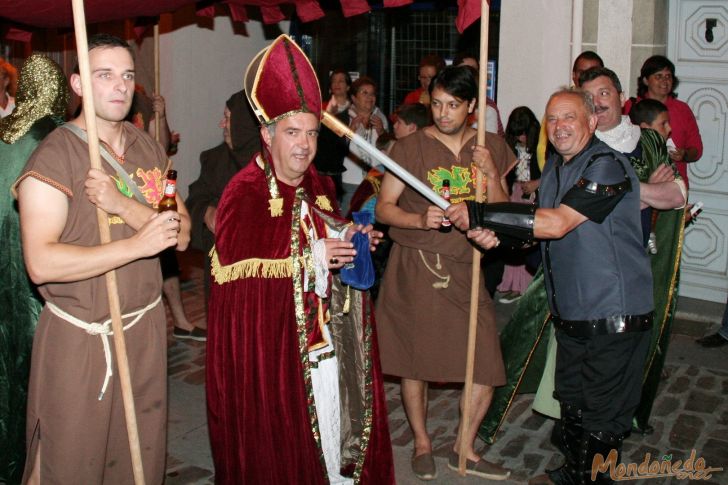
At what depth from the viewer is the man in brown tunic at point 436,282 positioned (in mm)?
4961

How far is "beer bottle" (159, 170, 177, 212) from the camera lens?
3.55m

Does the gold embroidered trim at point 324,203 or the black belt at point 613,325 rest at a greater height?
the gold embroidered trim at point 324,203

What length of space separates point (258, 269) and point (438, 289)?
1.38m

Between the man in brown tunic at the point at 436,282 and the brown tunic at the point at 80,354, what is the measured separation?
170cm

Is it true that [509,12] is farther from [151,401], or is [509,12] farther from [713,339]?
[151,401]

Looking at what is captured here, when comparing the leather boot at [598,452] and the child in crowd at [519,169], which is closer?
the leather boot at [598,452]

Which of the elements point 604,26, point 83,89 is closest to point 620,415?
point 83,89

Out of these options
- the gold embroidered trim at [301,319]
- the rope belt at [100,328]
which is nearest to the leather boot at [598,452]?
the gold embroidered trim at [301,319]

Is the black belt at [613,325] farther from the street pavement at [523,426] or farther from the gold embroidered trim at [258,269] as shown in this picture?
the gold embroidered trim at [258,269]

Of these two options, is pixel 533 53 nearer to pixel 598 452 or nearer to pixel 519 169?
pixel 519 169

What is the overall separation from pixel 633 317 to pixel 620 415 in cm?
52

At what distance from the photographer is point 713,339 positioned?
7391 mm

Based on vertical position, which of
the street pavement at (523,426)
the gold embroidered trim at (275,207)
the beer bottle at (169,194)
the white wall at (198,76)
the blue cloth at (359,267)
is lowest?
the street pavement at (523,426)

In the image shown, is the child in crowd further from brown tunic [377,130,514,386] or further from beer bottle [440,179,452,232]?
beer bottle [440,179,452,232]
